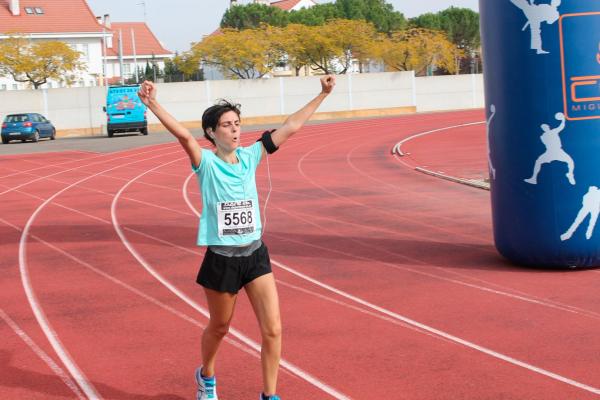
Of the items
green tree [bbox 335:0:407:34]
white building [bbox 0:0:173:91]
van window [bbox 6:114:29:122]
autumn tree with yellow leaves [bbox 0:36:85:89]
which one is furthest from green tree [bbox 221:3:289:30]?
van window [bbox 6:114:29:122]

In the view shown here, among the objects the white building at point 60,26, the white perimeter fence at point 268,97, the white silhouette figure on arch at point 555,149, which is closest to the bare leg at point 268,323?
the white silhouette figure on arch at point 555,149

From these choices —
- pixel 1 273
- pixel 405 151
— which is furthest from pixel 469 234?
pixel 405 151

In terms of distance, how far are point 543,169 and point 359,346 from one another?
132 inches

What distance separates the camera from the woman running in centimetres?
541

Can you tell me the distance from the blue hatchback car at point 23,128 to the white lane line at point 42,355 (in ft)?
110

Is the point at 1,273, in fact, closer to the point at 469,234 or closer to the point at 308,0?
the point at 469,234

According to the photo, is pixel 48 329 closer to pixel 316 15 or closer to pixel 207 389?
pixel 207 389

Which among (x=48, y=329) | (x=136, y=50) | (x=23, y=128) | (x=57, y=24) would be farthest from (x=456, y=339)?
(x=136, y=50)

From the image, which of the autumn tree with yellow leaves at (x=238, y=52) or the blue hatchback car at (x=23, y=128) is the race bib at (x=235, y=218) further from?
the autumn tree with yellow leaves at (x=238, y=52)

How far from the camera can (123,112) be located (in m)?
42.3

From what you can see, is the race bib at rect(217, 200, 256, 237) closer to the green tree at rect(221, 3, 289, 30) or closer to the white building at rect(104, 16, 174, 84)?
the green tree at rect(221, 3, 289, 30)

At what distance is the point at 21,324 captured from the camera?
27.2ft

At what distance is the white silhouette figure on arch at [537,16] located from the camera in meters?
9.11

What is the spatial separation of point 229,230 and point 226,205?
0.50 feet
